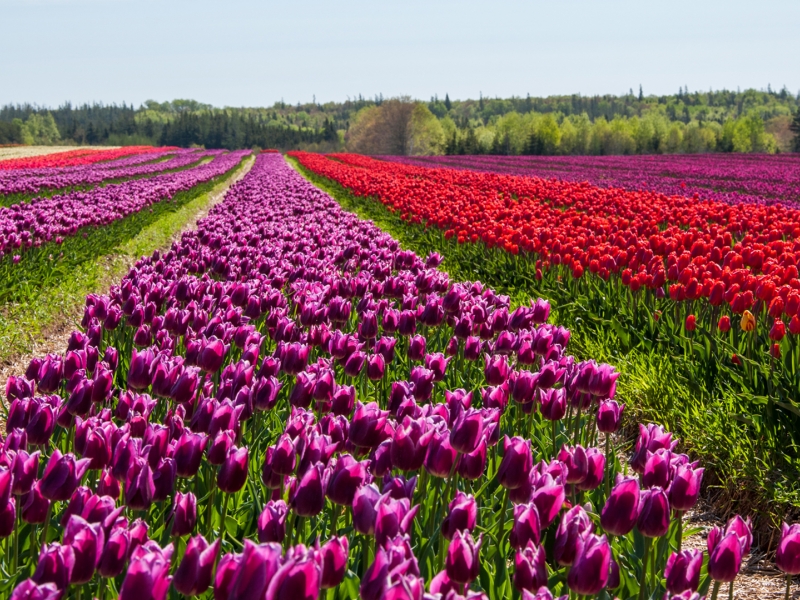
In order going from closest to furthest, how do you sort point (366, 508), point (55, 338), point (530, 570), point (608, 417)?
point (530, 570) → point (366, 508) → point (608, 417) → point (55, 338)

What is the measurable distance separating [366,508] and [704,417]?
343 centimetres

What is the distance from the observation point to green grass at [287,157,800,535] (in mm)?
4141

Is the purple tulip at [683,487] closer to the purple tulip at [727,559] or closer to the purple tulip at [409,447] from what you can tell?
the purple tulip at [727,559]

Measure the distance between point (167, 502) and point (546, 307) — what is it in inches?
120

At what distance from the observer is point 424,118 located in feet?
349

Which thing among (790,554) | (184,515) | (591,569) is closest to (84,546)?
(184,515)

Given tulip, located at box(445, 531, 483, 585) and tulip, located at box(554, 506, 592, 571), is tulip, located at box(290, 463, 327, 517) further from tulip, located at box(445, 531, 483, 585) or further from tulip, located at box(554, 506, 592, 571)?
tulip, located at box(554, 506, 592, 571)

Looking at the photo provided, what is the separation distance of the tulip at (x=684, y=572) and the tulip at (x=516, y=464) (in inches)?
21.1

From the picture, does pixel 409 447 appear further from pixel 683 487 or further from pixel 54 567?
pixel 54 567

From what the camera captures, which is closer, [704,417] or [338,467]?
[338,467]

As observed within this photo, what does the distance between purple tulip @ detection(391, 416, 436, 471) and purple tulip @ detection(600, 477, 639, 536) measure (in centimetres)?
62

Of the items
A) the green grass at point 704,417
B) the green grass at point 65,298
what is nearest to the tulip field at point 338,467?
the green grass at point 704,417

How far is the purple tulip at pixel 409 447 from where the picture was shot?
2.53 m

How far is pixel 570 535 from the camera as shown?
2152mm
